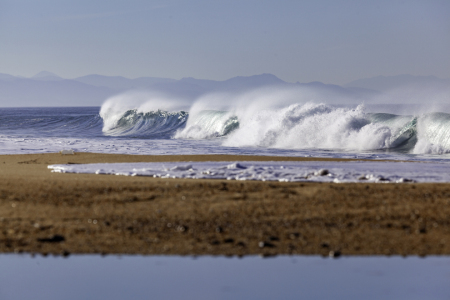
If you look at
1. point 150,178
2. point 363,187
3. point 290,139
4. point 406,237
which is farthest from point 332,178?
point 290,139

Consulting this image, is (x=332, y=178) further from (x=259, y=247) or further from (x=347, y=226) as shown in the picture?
(x=259, y=247)

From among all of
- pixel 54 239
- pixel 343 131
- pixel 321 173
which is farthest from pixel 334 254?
pixel 343 131

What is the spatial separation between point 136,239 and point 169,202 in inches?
69.5

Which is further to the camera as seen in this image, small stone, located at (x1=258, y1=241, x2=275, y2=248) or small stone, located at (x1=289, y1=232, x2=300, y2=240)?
small stone, located at (x1=289, y1=232, x2=300, y2=240)

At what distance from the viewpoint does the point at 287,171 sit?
10773 millimetres

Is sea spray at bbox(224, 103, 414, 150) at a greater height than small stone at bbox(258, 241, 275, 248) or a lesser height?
greater

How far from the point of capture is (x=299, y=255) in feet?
17.1

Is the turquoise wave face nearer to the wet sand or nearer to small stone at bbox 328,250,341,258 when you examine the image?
the wet sand

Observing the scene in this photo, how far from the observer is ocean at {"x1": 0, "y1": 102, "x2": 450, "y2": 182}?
10930 mm

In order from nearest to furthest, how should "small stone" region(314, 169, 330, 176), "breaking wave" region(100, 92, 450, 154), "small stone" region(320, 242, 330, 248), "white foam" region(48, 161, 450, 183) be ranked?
"small stone" region(320, 242, 330, 248) → "white foam" region(48, 161, 450, 183) → "small stone" region(314, 169, 330, 176) → "breaking wave" region(100, 92, 450, 154)

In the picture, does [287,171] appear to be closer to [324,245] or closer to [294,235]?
[294,235]

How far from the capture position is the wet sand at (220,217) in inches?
216

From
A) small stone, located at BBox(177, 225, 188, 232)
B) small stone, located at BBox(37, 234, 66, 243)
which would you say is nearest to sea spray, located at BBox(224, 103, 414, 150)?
small stone, located at BBox(177, 225, 188, 232)

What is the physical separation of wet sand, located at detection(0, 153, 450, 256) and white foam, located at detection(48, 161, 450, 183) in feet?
3.01
